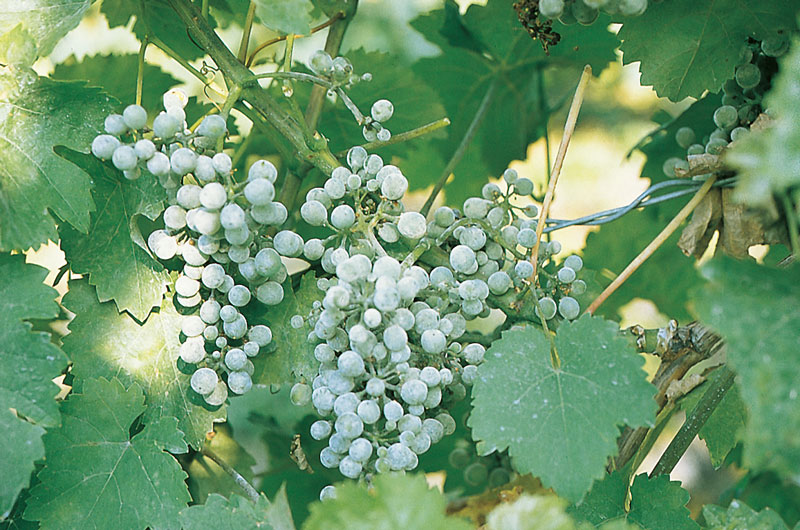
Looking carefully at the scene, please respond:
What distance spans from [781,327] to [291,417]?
96 cm

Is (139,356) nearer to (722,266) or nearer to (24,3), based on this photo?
(24,3)

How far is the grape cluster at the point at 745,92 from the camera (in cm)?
80

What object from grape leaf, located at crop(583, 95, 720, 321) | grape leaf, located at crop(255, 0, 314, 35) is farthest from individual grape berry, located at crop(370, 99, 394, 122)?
grape leaf, located at crop(583, 95, 720, 321)

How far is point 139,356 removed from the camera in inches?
31.3

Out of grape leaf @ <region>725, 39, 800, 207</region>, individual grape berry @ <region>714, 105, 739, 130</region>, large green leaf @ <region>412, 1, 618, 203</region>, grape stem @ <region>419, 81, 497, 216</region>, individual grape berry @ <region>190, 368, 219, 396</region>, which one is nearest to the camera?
grape leaf @ <region>725, 39, 800, 207</region>

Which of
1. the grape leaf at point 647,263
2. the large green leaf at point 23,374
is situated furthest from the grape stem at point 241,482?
the grape leaf at point 647,263

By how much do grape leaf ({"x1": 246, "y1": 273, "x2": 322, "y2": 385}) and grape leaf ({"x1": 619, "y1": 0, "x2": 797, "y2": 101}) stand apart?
1.45 feet

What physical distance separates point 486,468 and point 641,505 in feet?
1.02

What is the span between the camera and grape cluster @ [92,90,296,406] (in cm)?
67

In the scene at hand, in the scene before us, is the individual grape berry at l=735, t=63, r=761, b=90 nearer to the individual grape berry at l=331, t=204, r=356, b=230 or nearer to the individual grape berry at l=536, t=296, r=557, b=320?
the individual grape berry at l=536, t=296, r=557, b=320

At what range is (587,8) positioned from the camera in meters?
0.75

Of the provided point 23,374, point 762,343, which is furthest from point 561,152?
point 23,374

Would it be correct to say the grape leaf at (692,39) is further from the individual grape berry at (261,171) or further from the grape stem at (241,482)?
the grape stem at (241,482)

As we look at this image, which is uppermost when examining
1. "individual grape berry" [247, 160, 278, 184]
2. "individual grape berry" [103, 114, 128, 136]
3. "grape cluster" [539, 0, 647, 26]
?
"grape cluster" [539, 0, 647, 26]
